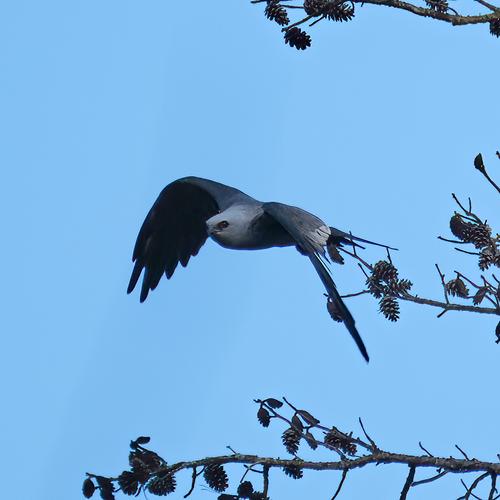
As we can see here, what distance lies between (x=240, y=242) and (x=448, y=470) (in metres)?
4.03

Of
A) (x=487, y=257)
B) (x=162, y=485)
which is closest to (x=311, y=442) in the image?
(x=162, y=485)

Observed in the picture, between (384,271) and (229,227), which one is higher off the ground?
(229,227)

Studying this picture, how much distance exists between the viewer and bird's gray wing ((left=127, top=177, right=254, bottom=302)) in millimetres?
11953

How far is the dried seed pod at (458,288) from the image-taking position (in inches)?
275

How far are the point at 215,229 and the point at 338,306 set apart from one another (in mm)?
3398

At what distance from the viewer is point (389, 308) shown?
7.15 m

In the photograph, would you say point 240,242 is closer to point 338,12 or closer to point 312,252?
point 312,252

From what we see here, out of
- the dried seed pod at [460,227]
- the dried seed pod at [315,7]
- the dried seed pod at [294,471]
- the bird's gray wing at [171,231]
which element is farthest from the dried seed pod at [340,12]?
the bird's gray wing at [171,231]

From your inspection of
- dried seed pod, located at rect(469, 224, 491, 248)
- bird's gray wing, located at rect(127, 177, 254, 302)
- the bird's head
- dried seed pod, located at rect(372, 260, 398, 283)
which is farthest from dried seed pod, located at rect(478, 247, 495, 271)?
bird's gray wing, located at rect(127, 177, 254, 302)

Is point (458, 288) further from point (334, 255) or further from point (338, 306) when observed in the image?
point (334, 255)

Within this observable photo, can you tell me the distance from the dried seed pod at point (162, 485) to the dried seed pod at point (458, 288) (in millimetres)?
2197

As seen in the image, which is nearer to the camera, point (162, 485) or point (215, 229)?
point (162, 485)

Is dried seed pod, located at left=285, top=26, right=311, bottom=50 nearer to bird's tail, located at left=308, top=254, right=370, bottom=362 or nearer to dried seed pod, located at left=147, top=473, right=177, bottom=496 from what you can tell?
bird's tail, located at left=308, top=254, right=370, bottom=362

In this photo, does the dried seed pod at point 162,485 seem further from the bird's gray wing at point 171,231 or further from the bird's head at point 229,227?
the bird's gray wing at point 171,231
